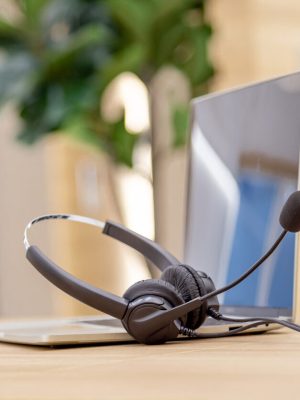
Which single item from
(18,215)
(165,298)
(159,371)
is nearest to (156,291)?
(165,298)

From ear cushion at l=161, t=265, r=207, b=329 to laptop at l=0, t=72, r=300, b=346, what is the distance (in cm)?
2

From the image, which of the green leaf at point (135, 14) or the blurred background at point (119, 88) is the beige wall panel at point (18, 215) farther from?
the green leaf at point (135, 14)

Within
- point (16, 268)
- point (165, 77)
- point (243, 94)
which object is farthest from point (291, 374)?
point (16, 268)

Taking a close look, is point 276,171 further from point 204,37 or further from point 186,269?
point 204,37

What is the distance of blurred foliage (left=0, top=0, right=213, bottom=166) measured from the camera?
2.42m

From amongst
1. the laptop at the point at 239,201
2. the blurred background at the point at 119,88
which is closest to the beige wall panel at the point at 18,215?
the blurred background at the point at 119,88

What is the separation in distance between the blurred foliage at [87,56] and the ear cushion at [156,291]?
1.69 m

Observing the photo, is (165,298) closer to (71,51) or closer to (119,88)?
(71,51)

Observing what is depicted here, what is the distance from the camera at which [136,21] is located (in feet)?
8.21

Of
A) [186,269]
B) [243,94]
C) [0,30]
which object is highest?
[0,30]

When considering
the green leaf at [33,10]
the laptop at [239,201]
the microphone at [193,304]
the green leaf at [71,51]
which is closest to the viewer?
the microphone at [193,304]

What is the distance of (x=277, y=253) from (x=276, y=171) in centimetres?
9

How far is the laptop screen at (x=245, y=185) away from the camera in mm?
851

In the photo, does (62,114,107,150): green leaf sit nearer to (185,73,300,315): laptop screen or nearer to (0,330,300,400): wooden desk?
(185,73,300,315): laptop screen
